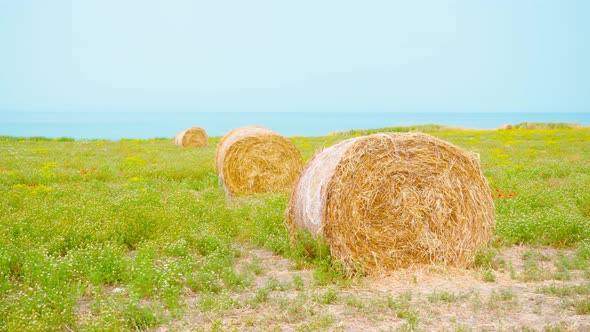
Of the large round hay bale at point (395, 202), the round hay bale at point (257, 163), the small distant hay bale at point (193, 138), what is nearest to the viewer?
the large round hay bale at point (395, 202)

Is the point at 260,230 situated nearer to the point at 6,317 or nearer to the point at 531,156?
the point at 6,317

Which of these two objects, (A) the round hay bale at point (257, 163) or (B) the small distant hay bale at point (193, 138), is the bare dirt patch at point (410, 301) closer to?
(A) the round hay bale at point (257, 163)

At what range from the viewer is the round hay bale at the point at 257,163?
43.9ft

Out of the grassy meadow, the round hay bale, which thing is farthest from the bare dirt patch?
the round hay bale

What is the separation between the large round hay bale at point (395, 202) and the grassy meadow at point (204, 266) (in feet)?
1.20

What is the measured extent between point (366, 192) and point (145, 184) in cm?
788

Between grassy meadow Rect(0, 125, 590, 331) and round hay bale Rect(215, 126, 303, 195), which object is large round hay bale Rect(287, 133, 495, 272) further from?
round hay bale Rect(215, 126, 303, 195)

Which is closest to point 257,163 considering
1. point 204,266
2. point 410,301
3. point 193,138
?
point 204,266

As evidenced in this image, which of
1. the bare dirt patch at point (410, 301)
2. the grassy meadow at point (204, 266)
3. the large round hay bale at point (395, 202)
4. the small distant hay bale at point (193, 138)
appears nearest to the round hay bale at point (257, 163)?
the grassy meadow at point (204, 266)

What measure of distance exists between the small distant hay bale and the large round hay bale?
1999cm

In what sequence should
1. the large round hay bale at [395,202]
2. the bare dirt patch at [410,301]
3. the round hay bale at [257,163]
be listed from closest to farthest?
the bare dirt patch at [410,301] < the large round hay bale at [395,202] < the round hay bale at [257,163]

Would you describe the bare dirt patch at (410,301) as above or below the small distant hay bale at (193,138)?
below

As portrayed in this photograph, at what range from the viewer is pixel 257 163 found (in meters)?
13.6

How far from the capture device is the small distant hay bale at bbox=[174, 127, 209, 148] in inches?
1062
